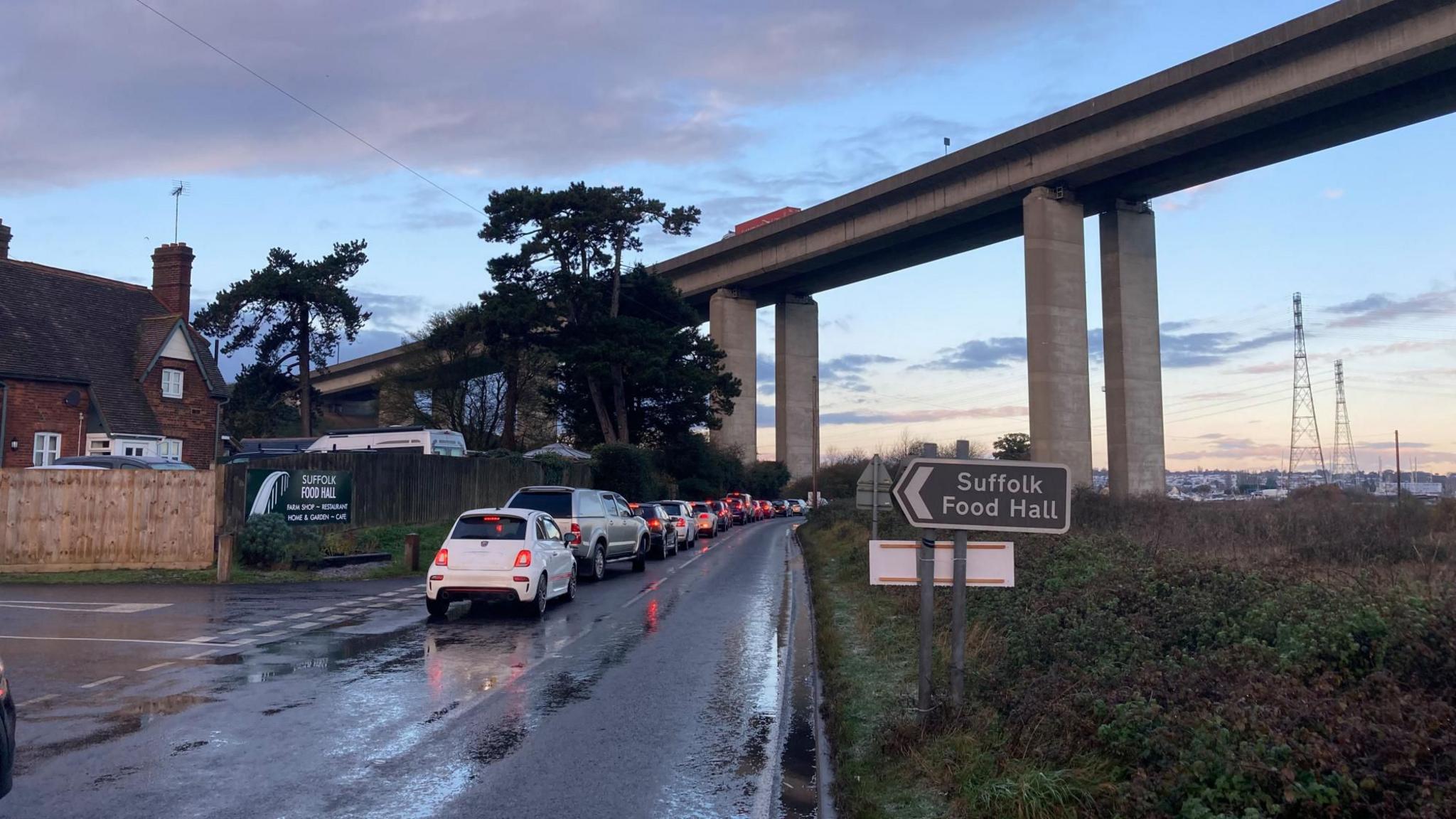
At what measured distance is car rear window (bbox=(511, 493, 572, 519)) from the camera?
21.7 m

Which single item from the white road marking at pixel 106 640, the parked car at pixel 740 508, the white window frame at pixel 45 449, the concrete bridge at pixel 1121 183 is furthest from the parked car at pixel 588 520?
the parked car at pixel 740 508

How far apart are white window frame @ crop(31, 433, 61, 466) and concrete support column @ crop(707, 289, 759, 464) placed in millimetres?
41379

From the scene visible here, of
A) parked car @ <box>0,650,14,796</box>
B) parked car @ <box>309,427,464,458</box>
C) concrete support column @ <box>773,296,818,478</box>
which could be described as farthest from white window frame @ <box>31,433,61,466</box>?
concrete support column @ <box>773,296,818,478</box>

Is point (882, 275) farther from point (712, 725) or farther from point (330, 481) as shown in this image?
point (712, 725)

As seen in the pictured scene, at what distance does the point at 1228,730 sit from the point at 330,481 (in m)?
24.2

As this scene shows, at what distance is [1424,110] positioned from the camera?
129ft

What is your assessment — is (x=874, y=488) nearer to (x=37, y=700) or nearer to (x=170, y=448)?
(x=37, y=700)

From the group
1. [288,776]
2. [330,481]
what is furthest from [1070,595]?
[330,481]

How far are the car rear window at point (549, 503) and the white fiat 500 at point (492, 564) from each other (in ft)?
15.4

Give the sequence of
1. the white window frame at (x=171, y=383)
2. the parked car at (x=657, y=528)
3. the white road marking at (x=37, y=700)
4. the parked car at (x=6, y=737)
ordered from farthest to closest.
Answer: the white window frame at (x=171, y=383) < the parked car at (x=657, y=528) < the white road marking at (x=37, y=700) < the parked car at (x=6, y=737)

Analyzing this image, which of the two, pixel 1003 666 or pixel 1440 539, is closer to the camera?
pixel 1003 666

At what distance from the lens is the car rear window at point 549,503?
71.2 feet

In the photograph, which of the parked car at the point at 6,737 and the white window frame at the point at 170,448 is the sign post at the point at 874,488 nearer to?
the parked car at the point at 6,737

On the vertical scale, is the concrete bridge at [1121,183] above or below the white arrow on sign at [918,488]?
above
